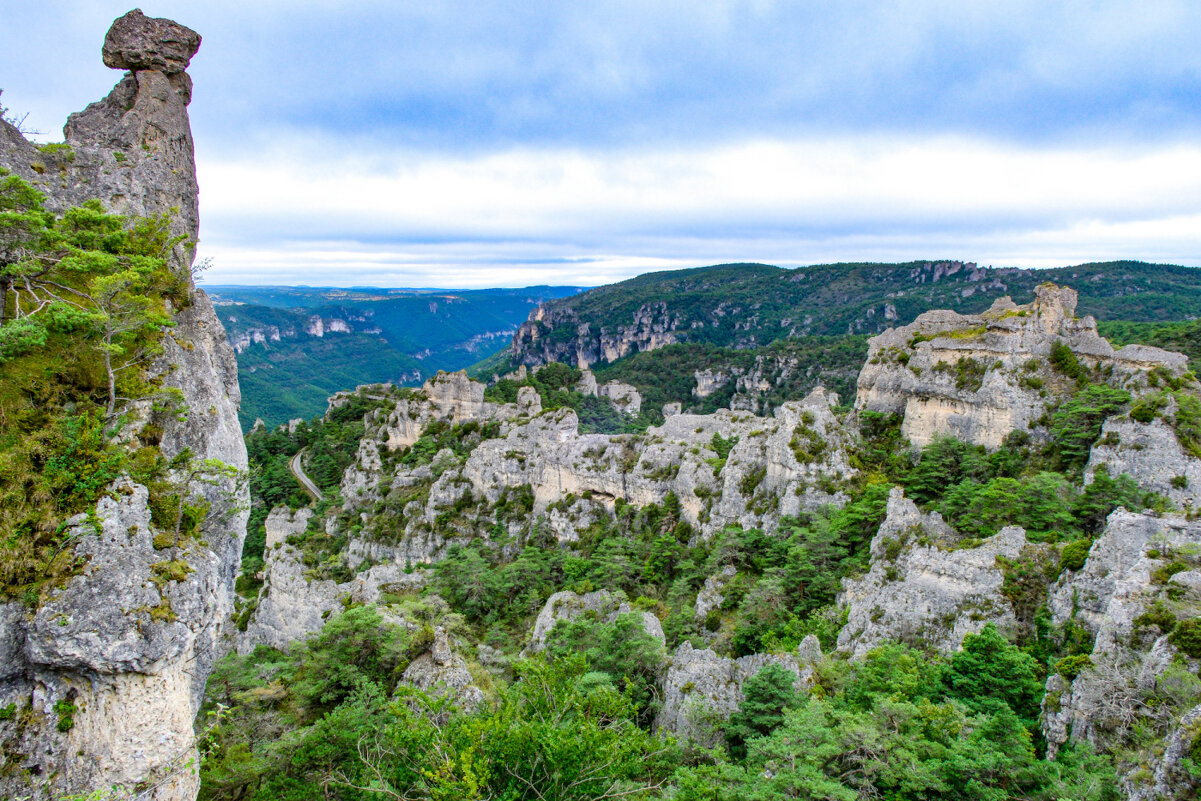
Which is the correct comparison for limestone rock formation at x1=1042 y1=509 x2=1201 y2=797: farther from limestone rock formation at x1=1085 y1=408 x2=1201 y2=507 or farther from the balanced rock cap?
the balanced rock cap

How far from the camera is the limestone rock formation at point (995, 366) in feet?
73.5

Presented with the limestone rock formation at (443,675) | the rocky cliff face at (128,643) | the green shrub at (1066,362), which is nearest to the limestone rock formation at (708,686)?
the limestone rock formation at (443,675)

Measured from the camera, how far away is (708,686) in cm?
1441

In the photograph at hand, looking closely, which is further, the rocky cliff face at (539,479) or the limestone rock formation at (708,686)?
the rocky cliff face at (539,479)

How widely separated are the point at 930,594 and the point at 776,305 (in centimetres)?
16522

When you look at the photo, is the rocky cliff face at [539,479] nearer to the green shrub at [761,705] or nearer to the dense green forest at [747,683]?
the dense green forest at [747,683]

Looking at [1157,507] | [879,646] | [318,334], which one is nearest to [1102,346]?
[1157,507]

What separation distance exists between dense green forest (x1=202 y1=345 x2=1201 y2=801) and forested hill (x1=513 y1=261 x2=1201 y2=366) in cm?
11827

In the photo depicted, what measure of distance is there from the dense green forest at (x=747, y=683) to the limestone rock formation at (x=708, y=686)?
1.44 feet

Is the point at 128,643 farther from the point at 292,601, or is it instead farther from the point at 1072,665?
the point at 292,601

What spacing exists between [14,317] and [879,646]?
20148mm

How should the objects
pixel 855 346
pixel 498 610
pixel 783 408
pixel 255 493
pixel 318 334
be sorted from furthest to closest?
1. pixel 318 334
2. pixel 855 346
3. pixel 255 493
4. pixel 498 610
5. pixel 783 408

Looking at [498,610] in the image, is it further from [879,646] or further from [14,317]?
[14,317]

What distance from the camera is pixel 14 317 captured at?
33.0 ft
